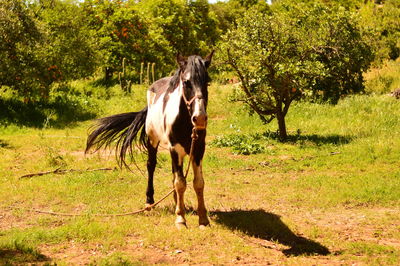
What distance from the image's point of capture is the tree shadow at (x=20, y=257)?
5.25m

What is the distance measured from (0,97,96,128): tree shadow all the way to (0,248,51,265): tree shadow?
11.3m

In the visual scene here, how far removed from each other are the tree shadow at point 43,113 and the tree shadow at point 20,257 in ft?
37.0

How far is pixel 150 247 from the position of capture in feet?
19.0

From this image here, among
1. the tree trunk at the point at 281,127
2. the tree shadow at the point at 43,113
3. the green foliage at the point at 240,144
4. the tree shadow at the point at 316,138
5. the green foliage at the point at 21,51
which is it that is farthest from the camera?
the tree shadow at the point at 43,113

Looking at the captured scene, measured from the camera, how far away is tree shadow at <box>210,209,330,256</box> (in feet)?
19.6

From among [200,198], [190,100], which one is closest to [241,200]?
[200,198]

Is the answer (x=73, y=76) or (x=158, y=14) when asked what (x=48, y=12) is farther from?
(x=158, y=14)

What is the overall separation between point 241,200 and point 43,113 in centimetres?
1205

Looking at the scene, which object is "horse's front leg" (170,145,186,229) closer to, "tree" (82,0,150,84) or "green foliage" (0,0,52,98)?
"green foliage" (0,0,52,98)

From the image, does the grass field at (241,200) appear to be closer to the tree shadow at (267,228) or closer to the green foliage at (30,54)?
the tree shadow at (267,228)

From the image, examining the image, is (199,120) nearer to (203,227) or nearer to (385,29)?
(203,227)

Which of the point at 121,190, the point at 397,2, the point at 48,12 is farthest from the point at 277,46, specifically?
the point at 397,2

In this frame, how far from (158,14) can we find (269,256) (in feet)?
76.1

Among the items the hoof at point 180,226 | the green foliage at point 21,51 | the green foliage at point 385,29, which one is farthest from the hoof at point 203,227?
the green foliage at point 385,29
